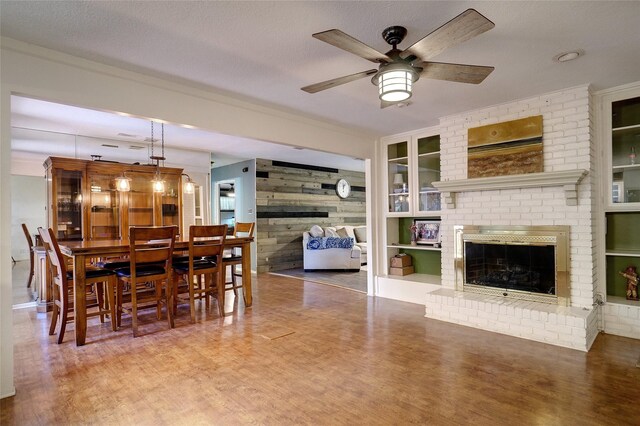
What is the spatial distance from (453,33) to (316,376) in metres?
2.36

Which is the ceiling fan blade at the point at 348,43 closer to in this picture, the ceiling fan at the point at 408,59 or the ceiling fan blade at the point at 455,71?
the ceiling fan at the point at 408,59

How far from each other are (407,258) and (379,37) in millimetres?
3517

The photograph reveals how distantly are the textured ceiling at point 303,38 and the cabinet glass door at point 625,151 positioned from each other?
13.9 inches

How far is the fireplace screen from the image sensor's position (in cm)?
356

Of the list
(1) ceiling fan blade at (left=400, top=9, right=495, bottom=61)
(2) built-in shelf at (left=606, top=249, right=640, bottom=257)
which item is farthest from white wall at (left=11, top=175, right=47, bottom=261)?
(2) built-in shelf at (left=606, top=249, right=640, bottom=257)

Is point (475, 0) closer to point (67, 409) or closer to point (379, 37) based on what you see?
point (379, 37)

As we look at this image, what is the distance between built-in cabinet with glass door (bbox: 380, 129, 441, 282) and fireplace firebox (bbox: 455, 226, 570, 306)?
0.64 meters

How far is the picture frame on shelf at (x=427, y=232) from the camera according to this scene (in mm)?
4864

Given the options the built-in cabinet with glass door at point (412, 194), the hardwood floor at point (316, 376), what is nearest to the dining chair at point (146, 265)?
A: the hardwood floor at point (316, 376)

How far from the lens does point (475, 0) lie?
1947 millimetres

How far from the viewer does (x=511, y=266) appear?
150 inches

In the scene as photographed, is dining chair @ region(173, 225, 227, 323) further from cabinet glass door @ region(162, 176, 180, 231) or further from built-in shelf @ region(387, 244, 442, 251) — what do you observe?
built-in shelf @ region(387, 244, 442, 251)

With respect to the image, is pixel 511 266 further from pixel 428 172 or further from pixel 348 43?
pixel 348 43

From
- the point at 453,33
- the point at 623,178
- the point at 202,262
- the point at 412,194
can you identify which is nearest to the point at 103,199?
the point at 202,262
